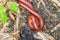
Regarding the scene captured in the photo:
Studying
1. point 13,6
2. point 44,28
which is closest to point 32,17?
point 44,28

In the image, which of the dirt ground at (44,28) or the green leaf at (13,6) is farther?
the dirt ground at (44,28)

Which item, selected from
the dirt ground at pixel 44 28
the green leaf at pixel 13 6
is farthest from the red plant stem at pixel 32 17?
the green leaf at pixel 13 6

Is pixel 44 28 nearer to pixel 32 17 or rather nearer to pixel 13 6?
pixel 32 17

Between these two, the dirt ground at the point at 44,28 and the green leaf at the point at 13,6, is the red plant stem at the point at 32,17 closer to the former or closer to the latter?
the dirt ground at the point at 44,28

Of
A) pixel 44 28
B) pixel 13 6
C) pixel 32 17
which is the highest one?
pixel 13 6

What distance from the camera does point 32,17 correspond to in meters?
2.39

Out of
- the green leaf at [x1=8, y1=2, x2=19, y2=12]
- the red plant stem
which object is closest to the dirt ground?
the red plant stem

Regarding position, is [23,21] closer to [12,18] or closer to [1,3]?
[12,18]

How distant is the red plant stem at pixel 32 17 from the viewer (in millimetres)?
2375

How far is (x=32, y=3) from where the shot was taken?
2.45 meters

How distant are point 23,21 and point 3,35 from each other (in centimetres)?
36

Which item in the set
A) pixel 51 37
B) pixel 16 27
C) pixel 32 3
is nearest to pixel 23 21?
pixel 16 27

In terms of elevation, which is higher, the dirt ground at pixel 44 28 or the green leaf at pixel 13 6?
the green leaf at pixel 13 6

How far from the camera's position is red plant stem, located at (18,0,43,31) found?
7.79 feet
